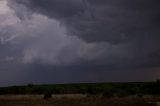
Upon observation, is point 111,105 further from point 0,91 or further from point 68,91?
point 0,91

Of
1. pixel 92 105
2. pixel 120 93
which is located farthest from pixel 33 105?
pixel 120 93

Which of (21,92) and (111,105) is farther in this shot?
(21,92)

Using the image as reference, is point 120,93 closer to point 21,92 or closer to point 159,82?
point 159,82

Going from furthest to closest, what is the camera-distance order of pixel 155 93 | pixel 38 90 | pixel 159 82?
pixel 38 90 < pixel 159 82 < pixel 155 93

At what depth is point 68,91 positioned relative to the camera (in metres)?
97.8

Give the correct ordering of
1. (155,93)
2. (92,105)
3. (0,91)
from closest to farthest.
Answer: (92,105), (155,93), (0,91)

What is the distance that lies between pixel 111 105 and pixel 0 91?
57.8 metres

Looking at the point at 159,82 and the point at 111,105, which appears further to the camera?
the point at 159,82

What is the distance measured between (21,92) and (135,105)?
162ft

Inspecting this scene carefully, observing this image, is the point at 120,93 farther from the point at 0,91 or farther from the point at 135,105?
the point at 0,91

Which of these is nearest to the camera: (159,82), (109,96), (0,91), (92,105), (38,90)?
(92,105)

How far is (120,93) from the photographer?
75500 millimetres

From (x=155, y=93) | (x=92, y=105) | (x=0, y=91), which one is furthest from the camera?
(x=0, y=91)

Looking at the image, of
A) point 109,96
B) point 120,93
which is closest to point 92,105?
point 109,96
